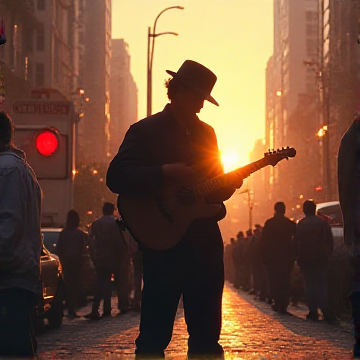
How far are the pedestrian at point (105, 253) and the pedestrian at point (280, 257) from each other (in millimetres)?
2602

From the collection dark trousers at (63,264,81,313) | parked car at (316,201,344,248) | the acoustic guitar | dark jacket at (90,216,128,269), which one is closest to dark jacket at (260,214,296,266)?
parked car at (316,201,344,248)

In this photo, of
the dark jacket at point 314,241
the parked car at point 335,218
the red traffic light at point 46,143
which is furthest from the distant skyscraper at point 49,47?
the red traffic light at point 46,143

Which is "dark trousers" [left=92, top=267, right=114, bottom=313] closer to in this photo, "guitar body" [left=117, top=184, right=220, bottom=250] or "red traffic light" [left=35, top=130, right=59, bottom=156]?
"red traffic light" [left=35, top=130, right=59, bottom=156]

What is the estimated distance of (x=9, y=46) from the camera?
65.2 metres

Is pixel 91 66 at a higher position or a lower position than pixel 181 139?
higher

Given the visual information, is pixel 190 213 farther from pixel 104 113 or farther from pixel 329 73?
pixel 104 113

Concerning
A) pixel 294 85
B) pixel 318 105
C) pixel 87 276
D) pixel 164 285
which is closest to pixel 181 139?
pixel 164 285

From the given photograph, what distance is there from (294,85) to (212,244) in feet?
509

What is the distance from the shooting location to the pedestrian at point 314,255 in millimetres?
15273

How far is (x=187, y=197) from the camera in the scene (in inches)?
198

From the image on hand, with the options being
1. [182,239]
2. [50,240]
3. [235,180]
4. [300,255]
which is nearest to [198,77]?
[235,180]

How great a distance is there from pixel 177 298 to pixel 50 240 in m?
14.5

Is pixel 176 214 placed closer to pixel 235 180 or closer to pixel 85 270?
pixel 235 180

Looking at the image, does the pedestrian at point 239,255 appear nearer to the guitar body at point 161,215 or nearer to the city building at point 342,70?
the guitar body at point 161,215
